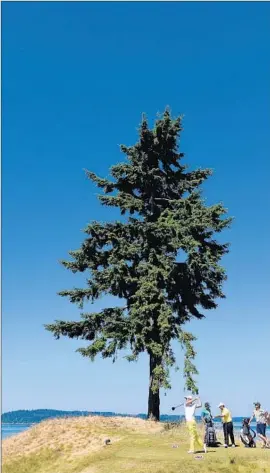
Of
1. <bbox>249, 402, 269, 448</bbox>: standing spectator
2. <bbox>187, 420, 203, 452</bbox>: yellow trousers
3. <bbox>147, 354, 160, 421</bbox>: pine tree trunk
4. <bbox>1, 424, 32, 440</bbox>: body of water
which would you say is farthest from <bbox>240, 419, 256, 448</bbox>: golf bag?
<bbox>1, 424, 32, 440</bbox>: body of water

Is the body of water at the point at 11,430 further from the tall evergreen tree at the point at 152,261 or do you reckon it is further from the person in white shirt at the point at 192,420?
the person in white shirt at the point at 192,420

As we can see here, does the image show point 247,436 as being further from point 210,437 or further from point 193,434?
point 193,434

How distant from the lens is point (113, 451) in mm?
20547

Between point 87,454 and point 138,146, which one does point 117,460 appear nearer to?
point 87,454

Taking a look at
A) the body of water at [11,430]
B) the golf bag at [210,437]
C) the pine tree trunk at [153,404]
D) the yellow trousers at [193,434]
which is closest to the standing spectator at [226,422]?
the golf bag at [210,437]

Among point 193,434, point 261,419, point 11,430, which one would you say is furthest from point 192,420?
point 11,430

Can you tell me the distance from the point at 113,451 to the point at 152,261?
10984mm

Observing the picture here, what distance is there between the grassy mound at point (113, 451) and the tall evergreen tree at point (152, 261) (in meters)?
2.95

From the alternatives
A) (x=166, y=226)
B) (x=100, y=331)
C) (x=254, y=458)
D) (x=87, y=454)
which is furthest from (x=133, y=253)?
(x=254, y=458)

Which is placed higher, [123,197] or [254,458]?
[123,197]

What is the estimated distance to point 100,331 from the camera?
2836 centimetres

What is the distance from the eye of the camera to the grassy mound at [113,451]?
16953 millimetres

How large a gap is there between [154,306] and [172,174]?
963 centimetres

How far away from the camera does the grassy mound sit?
55.6 ft
